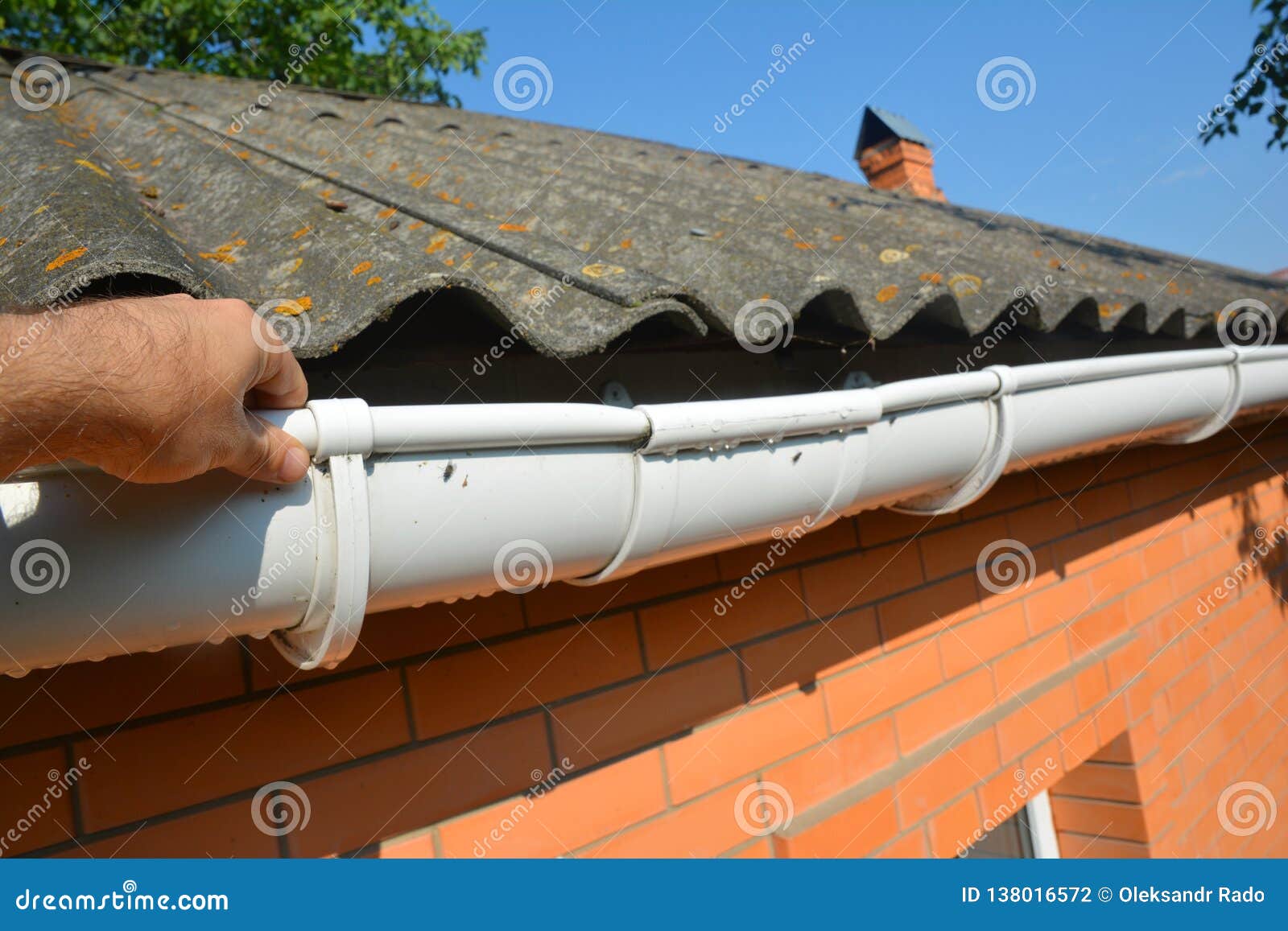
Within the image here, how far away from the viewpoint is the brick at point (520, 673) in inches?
72.1

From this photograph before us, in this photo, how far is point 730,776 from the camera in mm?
2305

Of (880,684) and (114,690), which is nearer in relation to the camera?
(114,690)

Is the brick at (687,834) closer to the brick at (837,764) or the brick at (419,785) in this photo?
the brick at (837,764)

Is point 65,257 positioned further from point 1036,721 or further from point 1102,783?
point 1102,783

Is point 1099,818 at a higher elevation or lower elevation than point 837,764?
lower

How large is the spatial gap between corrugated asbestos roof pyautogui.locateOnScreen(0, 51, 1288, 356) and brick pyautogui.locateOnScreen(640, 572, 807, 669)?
783 mm

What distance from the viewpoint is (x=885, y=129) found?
39.5 feet

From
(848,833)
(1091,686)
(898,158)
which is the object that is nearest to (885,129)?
(898,158)

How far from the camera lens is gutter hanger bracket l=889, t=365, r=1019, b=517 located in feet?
7.44

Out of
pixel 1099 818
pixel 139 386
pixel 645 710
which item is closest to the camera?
pixel 139 386

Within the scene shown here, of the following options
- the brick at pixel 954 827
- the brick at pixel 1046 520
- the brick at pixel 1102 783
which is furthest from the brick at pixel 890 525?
the brick at pixel 1102 783

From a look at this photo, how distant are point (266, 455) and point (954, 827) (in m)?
2.56

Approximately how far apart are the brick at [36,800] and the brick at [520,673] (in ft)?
1.94
